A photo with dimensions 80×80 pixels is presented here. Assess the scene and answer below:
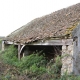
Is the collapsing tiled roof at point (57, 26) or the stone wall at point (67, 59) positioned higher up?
the collapsing tiled roof at point (57, 26)

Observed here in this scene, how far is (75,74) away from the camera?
30.0 ft

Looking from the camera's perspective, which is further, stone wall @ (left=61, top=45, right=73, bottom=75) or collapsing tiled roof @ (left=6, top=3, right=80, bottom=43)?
collapsing tiled roof @ (left=6, top=3, right=80, bottom=43)

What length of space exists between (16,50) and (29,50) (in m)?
1.82

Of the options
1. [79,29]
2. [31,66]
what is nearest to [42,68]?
[31,66]

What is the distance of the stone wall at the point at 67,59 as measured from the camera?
362 inches

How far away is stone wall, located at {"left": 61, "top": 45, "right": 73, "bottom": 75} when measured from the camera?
9195 mm

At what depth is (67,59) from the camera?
9.34 m

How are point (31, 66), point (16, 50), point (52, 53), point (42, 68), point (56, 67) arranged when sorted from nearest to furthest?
point (56, 67) → point (42, 68) → point (31, 66) → point (52, 53) → point (16, 50)

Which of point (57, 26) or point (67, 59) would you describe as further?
point (57, 26)

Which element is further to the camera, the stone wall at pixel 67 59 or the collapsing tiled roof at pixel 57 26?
the collapsing tiled roof at pixel 57 26

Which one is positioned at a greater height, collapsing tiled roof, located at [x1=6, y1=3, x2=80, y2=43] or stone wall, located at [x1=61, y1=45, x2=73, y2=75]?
collapsing tiled roof, located at [x1=6, y1=3, x2=80, y2=43]

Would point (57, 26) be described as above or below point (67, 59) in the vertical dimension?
above

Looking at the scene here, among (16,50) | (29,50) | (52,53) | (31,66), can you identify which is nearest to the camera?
(31,66)

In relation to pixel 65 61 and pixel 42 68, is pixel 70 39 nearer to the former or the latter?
pixel 65 61
